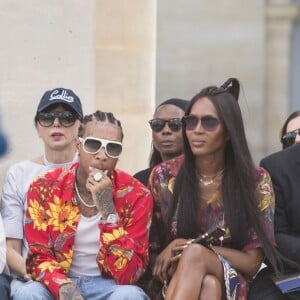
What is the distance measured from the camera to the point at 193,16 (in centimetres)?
985

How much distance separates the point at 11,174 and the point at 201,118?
3.87 feet

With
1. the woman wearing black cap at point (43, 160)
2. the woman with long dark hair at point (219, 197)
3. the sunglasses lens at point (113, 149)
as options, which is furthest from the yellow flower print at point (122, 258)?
the woman wearing black cap at point (43, 160)

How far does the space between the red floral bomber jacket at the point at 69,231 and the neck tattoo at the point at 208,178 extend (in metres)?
0.30

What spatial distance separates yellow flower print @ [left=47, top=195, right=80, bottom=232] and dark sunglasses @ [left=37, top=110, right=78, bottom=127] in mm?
656

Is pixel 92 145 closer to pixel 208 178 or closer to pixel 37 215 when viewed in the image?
pixel 37 215

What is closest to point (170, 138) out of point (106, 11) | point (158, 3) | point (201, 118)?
point (201, 118)

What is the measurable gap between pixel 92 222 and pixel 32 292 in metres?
0.50

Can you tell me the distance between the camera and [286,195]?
21.5ft

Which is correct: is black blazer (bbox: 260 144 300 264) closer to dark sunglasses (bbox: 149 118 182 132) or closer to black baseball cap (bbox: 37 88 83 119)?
dark sunglasses (bbox: 149 118 182 132)

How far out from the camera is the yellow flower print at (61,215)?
625 centimetres

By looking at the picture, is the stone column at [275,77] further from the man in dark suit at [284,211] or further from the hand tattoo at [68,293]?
the hand tattoo at [68,293]

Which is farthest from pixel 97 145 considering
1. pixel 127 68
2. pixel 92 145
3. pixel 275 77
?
pixel 275 77

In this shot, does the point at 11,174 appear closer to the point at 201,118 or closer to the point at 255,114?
the point at 201,118

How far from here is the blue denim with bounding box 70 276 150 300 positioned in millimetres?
6035
